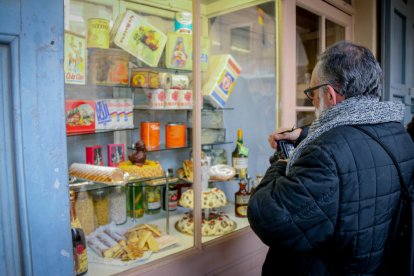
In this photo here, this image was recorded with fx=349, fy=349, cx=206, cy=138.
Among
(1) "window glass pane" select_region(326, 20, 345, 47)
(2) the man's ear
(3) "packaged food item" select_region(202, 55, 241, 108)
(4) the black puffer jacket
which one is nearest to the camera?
(4) the black puffer jacket

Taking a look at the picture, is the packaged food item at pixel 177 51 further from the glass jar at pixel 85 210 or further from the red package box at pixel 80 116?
the glass jar at pixel 85 210

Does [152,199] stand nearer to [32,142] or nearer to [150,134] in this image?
[150,134]

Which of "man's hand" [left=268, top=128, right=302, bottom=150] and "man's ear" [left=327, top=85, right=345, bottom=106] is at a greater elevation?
"man's ear" [left=327, top=85, right=345, bottom=106]

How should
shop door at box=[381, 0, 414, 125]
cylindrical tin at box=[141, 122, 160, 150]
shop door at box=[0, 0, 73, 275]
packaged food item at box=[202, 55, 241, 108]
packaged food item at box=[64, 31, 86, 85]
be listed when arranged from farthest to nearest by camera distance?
shop door at box=[381, 0, 414, 125] < packaged food item at box=[202, 55, 241, 108] < cylindrical tin at box=[141, 122, 160, 150] < packaged food item at box=[64, 31, 86, 85] < shop door at box=[0, 0, 73, 275]

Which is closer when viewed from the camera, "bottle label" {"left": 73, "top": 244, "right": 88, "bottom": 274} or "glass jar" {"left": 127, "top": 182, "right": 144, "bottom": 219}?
"bottle label" {"left": 73, "top": 244, "right": 88, "bottom": 274}

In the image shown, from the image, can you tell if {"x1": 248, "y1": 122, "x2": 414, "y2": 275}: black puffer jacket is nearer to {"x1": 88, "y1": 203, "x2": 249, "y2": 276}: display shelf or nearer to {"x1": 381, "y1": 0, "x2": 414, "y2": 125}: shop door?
{"x1": 88, "y1": 203, "x2": 249, "y2": 276}: display shelf

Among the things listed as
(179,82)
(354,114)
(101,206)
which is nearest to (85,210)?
(101,206)

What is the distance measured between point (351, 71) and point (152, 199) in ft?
3.73

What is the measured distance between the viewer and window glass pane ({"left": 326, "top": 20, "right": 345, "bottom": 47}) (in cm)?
221

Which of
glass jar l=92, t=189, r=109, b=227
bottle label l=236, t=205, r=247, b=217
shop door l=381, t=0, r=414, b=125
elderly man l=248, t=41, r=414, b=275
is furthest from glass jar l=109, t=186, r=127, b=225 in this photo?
shop door l=381, t=0, r=414, b=125

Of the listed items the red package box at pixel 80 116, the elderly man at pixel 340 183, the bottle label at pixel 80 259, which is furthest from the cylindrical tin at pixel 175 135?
the elderly man at pixel 340 183

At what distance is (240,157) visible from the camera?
2.04 meters

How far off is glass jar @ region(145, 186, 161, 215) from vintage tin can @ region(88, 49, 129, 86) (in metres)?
0.53

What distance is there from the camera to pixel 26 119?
0.76 metres
